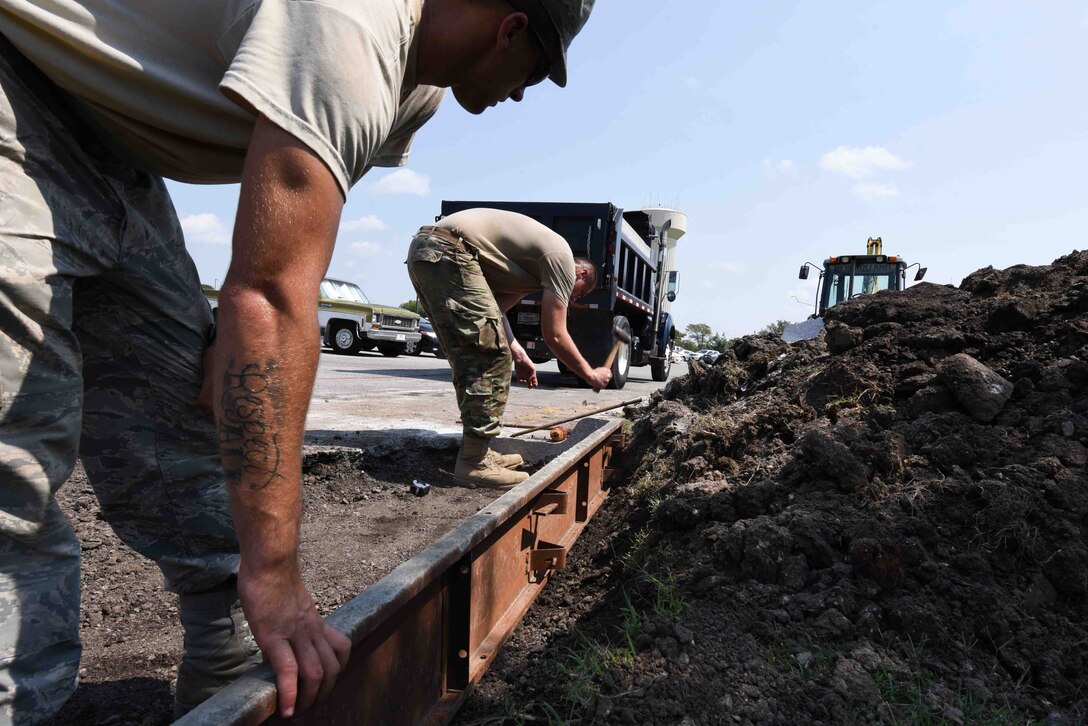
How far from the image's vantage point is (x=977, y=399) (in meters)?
2.86

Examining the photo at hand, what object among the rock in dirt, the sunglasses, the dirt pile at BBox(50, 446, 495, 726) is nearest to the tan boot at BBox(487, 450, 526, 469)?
the dirt pile at BBox(50, 446, 495, 726)

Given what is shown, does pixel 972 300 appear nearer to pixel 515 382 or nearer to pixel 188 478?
pixel 188 478

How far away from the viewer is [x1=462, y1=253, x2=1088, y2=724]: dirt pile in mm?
1693

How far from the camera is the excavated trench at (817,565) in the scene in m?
1.71

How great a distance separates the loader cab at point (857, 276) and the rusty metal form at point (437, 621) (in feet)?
37.5

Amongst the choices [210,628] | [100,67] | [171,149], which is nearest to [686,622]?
[210,628]

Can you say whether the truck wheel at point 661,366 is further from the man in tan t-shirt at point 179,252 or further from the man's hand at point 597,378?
the man in tan t-shirt at point 179,252

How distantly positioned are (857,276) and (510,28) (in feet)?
42.6

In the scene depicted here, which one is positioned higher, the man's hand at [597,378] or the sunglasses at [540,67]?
the sunglasses at [540,67]

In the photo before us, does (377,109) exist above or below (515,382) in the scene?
above

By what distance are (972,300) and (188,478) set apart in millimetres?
4648

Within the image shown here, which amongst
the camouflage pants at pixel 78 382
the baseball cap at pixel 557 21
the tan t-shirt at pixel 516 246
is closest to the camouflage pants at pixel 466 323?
the tan t-shirt at pixel 516 246

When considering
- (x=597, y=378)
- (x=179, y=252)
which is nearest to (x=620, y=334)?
(x=597, y=378)

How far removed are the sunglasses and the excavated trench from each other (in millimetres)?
1427
